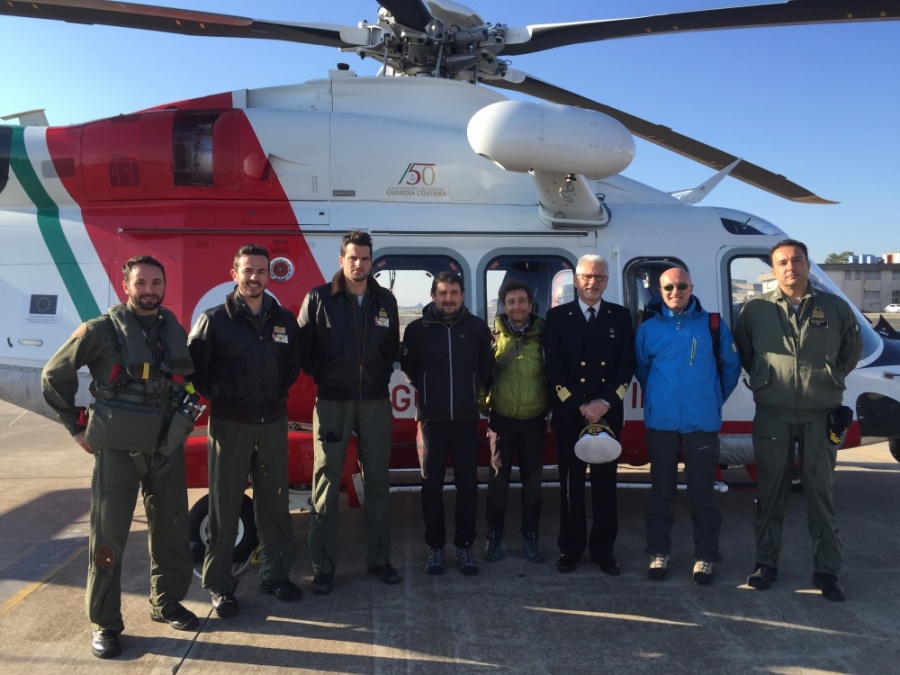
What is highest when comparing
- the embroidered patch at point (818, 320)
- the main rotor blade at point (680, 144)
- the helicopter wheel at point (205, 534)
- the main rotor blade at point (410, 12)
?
the main rotor blade at point (410, 12)

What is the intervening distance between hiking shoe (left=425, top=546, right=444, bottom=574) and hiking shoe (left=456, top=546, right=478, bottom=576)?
0.36 feet

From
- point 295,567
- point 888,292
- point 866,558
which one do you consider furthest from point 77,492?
point 888,292

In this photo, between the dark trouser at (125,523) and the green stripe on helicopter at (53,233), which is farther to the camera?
the green stripe on helicopter at (53,233)

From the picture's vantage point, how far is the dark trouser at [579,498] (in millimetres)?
4090

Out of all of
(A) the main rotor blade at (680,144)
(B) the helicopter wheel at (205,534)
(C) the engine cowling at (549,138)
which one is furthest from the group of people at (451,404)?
(A) the main rotor blade at (680,144)

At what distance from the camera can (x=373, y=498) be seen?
3971 millimetres

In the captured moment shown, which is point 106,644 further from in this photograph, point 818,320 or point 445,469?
point 818,320

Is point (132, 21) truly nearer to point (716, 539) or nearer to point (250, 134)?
point (250, 134)

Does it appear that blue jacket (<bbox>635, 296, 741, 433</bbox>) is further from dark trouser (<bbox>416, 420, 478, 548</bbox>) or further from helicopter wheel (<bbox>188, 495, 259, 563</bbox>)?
helicopter wheel (<bbox>188, 495, 259, 563</bbox>)

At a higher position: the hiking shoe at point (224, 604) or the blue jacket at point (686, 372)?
the blue jacket at point (686, 372)

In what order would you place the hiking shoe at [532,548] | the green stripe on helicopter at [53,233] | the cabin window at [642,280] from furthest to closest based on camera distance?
the cabin window at [642,280], the green stripe on helicopter at [53,233], the hiking shoe at [532,548]

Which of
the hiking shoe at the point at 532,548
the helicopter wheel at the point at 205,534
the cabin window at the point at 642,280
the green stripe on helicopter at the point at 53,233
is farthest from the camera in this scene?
the cabin window at the point at 642,280

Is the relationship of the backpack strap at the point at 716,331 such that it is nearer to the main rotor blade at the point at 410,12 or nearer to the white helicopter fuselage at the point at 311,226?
the white helicopter fuselage at the point at 311,226

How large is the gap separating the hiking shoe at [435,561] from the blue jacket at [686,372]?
1.48 meters
